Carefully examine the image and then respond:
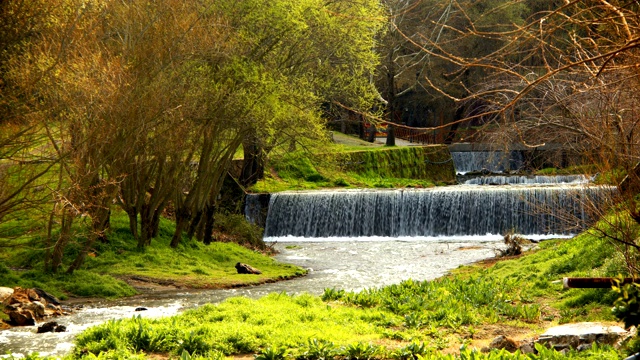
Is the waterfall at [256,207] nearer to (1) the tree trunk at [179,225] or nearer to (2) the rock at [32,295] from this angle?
(1) the tree trunk at [179,225]

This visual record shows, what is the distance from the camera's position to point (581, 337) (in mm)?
8141

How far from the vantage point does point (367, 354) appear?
26.2 ft

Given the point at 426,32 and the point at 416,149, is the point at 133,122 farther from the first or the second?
the point at 426,32

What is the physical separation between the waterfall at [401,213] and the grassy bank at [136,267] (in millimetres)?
5532

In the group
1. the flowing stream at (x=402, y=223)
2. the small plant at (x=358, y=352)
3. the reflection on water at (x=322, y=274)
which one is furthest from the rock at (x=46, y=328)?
the flowing stream at (x=402, y=223)

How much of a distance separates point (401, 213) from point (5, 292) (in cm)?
1650

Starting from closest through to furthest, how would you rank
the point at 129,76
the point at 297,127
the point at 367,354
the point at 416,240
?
the point at 367,354, the point at 129,76, the point at 297,127, the point at 416,240

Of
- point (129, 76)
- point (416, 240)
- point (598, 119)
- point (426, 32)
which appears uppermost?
point (426, 32)

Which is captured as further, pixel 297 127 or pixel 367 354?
pixel 297 127

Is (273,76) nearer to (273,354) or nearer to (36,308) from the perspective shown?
(36,308)

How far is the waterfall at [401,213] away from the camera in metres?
26.0

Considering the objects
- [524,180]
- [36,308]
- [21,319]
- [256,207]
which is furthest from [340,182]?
[21,319]

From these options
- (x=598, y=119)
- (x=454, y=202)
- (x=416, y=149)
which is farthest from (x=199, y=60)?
(x=416, y=149)

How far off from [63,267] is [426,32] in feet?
93.8
